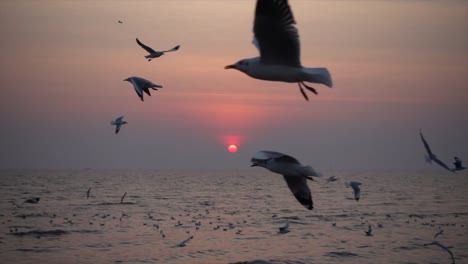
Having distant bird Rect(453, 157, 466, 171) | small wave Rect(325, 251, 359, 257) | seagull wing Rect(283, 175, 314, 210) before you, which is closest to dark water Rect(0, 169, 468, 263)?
small wave Rect(325, 251, 359, 257)

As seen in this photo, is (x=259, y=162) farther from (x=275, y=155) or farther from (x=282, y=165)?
(x=282, y=165)

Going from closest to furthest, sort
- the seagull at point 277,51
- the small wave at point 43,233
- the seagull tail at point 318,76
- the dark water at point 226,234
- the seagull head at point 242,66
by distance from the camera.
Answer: the seagull tail at point 318,76 → the seagull at point 277,51 → the seagull head at point 242,66 → the dark water at point 226,234 → the small wave at point 43,233

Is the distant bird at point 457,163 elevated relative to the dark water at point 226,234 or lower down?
elevated

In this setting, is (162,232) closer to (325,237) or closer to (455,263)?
(325,237)

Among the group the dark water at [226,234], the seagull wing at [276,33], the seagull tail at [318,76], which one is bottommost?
the dark water at [226,234]

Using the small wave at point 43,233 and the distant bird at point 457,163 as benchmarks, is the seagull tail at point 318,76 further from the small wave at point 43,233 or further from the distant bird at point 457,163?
the small wave at point 43,233

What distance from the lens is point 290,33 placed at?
24.2 feet

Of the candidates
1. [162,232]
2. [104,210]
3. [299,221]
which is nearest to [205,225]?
[162,232]

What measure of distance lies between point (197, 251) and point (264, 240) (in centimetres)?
425

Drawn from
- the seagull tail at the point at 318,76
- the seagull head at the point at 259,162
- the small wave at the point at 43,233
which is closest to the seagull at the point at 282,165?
the seagull head at the point at 259,162

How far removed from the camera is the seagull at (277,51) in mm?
7332

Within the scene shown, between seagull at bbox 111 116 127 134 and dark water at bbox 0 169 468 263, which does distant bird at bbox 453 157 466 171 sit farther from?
seagull at bbox 111 116 127 134

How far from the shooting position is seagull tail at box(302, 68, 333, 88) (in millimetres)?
7168

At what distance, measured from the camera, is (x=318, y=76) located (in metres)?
7.26
